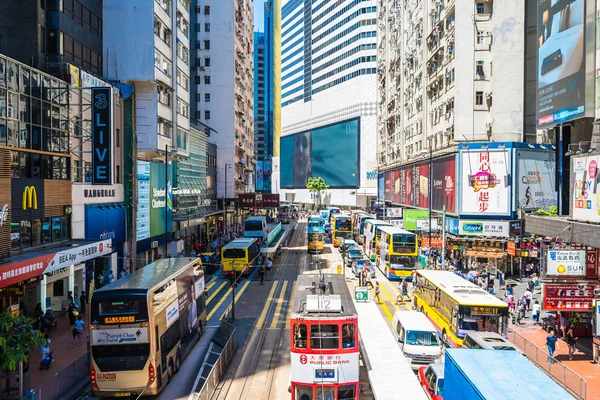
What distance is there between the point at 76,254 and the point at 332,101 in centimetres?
11784

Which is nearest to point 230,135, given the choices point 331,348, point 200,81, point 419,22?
point 200,81

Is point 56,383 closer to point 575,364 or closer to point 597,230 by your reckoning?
point 575,364

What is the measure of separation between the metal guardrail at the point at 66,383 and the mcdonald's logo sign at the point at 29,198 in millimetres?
8958

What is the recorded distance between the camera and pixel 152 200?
149ft

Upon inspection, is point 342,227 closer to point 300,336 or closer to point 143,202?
point 143,202

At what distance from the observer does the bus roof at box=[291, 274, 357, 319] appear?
53.9 ft

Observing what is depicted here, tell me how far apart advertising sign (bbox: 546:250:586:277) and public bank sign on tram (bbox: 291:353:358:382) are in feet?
42.7

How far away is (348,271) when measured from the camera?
4816 cm

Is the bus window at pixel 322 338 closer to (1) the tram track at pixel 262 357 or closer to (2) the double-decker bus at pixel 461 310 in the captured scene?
(1) the tram track at pixel 262 357

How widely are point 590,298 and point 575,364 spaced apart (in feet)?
Answer: 10.8

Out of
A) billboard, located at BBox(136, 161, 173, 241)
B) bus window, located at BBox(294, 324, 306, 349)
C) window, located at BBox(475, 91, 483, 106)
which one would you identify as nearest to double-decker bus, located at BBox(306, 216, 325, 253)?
billboard, located at BBox(136, 161, 173, 241)

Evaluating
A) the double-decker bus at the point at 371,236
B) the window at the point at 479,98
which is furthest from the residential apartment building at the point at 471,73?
the double-decker bus at the point at 371,236

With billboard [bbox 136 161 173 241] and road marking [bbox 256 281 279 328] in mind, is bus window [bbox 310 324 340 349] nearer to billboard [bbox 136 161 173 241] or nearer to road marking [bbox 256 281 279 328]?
road marking [bbox 256 281 279 328]

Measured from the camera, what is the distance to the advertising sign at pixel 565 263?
81.4 ft
